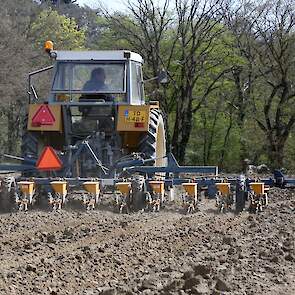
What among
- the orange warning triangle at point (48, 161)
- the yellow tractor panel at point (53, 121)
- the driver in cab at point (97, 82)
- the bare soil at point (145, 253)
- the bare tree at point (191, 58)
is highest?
the bare tree at point (191, 58)

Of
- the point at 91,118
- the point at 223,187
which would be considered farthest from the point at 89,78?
the point at 223,187

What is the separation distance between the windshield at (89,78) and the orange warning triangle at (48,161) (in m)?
1.68

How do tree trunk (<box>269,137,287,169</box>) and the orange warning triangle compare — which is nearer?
the orange warning triangle

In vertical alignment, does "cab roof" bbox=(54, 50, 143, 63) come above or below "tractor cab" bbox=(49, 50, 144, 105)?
above

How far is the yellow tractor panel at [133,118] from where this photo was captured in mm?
10727

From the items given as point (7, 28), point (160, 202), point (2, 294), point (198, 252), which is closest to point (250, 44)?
point (7, 28)

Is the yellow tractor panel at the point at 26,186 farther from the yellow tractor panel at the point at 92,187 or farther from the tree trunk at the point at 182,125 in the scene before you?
the tree trunk at the point at 182,125

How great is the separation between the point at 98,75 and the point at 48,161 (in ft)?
6.94

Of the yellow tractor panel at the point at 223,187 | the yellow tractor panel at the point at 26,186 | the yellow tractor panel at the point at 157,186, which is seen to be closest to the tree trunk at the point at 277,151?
the yellow tractor panel at the point at 223,187

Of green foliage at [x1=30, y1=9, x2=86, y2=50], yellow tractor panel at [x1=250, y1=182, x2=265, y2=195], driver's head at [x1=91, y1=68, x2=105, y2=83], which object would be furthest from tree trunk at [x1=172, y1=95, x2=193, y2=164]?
yellow tractor panel at [x1=250, y1=182, x2=265, y2=195]

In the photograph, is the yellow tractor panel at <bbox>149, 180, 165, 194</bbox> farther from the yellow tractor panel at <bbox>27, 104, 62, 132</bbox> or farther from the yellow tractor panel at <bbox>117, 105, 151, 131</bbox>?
the yellow tractor panel at <bbox>27, 104, 62, 132</bbox>

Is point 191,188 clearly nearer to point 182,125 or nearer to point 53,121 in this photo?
point 53,121

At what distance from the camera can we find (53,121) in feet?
35.8

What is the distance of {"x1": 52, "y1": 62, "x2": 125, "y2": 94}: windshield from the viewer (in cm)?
1127
